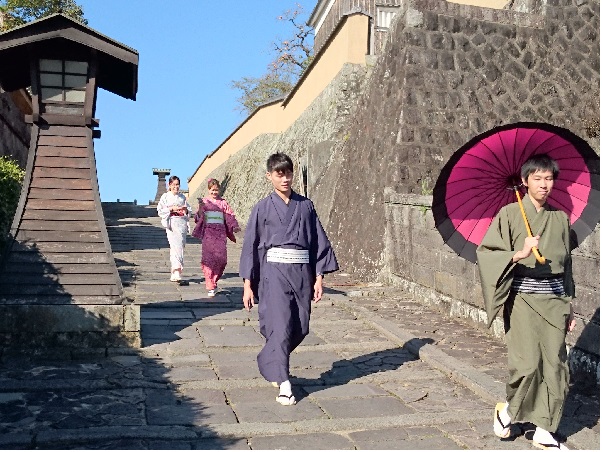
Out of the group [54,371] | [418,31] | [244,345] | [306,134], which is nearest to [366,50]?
[306,134]

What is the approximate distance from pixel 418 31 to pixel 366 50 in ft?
15.7

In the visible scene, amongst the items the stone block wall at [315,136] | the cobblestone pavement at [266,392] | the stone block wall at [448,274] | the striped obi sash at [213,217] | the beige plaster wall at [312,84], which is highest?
the beige plaster wall at [312,84]

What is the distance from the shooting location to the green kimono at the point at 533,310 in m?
3.94

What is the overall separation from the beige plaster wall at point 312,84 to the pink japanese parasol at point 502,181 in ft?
43.0

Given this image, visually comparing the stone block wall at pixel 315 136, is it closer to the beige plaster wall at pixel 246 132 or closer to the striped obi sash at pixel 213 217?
the beige plaster wall at pixel 246 132

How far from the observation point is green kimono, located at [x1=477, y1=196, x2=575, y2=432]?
394cm

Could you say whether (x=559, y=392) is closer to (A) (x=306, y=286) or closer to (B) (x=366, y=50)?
(A) (x=306, y=286)

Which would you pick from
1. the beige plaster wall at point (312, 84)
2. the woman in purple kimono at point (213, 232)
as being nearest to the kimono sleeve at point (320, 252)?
the woman in purple kimono at point (213, 232)

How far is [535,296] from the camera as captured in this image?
13.2ft

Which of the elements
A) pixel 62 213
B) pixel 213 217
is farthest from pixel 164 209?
pixel 62 213

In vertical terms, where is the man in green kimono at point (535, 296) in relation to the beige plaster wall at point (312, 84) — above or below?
below

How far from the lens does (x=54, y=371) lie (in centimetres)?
557

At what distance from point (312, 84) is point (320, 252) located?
51.2 feet

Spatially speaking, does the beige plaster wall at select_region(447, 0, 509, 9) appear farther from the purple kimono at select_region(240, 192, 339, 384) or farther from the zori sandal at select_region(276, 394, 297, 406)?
the zori sandal at select_region(276, 394, 297, 406)
